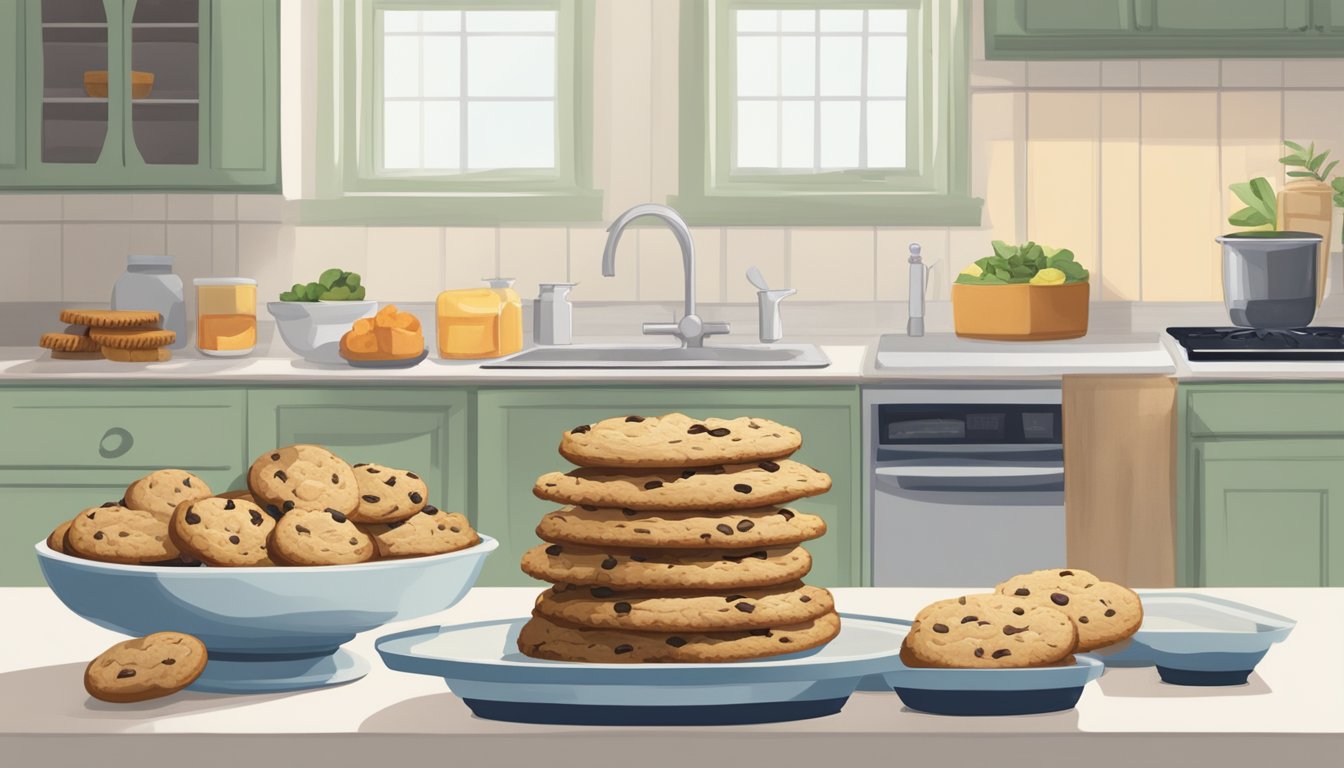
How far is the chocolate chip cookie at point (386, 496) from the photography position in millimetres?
1093

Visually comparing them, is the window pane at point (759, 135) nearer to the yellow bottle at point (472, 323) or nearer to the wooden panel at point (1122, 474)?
the yellow bottle at point (472, 323)

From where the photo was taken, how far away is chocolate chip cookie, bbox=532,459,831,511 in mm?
1025

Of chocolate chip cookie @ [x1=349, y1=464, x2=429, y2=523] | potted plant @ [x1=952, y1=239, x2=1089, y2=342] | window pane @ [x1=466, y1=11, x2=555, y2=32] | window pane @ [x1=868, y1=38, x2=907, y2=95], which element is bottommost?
chocolate chip cookie @ [x1=349, y1=464, x2=429, y2=523]

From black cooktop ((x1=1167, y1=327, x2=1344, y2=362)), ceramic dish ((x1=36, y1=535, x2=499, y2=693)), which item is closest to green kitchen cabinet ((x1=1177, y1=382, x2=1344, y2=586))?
black cooktop ((x1=1167, y1=327, x2=1344, y2=362))

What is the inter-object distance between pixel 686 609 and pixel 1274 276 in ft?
10.3

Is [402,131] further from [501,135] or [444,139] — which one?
[501,135]

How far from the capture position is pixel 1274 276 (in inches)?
149

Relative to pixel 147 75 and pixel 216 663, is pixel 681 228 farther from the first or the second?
pixel 216 663

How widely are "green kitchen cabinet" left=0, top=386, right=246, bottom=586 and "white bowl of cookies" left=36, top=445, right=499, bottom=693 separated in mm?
2404

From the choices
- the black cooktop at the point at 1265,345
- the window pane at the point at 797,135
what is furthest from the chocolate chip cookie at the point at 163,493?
the window pane at the point at 797,135

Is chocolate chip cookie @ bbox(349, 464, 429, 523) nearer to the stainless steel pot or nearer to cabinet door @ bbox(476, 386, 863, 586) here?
cabinet door @ bbox(476, 386, 863, 586)

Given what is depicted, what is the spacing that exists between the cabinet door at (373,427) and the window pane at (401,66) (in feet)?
3.71

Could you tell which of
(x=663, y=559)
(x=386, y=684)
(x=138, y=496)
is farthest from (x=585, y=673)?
(x=138, y=496)

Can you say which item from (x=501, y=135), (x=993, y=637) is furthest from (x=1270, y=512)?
(x=993, y=637)
